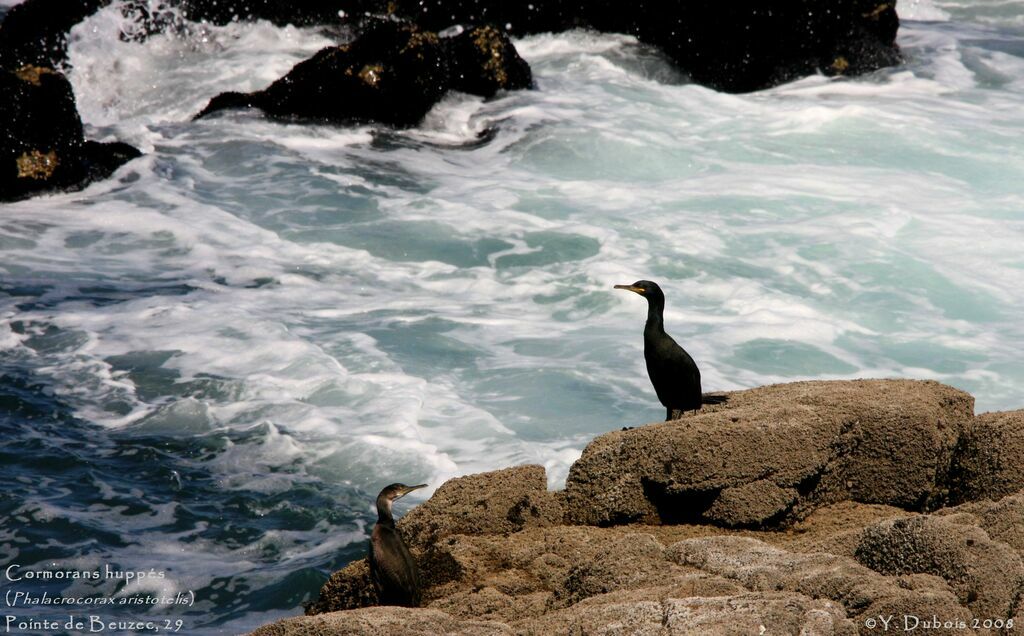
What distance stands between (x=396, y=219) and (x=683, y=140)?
472 centimetres

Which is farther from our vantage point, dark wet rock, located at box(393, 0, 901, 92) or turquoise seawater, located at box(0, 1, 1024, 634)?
dark wet rock, located at box(393, 0, 901, 92)

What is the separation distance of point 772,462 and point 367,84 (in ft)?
37.6

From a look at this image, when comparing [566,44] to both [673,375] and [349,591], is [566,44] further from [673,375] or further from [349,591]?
[349,591]

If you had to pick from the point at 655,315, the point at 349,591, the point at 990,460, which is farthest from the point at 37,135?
the point at 990,460

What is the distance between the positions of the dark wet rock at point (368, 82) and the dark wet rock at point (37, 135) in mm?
2959

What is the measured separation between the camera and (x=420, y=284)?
1081 centimetres

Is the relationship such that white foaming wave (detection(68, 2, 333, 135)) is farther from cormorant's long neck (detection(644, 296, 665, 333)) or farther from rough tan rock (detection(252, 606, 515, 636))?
rough tan rock (detection(252, 606, 515, 636))

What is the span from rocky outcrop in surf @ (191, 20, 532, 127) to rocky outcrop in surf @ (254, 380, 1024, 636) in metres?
10.8

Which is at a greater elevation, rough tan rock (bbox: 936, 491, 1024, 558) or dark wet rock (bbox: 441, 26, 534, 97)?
dark wet rock (bbox: 441, 26, 534, 97)

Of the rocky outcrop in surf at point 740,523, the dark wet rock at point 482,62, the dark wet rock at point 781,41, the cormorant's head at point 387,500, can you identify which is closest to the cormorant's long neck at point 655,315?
the rocky outcrop in surf at point 740,523

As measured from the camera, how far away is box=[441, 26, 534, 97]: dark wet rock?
630 inches

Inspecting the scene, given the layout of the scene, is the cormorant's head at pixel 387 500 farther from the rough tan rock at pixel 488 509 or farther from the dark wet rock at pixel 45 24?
the dark wet rock at pixel 45 24

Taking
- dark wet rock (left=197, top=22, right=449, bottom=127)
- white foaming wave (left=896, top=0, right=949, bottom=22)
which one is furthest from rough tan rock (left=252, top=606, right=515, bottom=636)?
white foaming wave (left=896, top=0, right=949, bottom=22)

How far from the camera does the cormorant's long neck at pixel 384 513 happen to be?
13.6 feet
